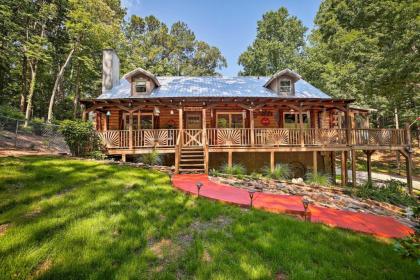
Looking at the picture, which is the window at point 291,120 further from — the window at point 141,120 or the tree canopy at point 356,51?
the window at point 141,120

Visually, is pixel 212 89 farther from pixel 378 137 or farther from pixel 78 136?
pixel 378 137

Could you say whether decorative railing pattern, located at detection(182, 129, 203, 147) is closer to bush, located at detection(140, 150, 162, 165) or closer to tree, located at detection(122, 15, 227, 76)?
bush, located at detection(140, 150, 162, 165)

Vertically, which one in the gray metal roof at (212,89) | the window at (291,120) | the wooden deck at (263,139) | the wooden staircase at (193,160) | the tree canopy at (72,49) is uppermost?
the tree canopy at (72,49)

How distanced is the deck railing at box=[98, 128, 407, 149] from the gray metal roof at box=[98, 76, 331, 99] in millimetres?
2534

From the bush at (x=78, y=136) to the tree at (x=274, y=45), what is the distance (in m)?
28.3

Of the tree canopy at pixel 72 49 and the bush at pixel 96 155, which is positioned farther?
the tree canopy at pixel 72 49

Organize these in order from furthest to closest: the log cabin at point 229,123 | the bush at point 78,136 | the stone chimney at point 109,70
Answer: the stone chimney at point 109,70 < the log cabin at point 229,123 < the bush at point 78,136

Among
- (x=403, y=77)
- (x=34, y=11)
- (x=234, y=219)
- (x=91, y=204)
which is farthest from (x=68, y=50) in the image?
(x=403, y=77)

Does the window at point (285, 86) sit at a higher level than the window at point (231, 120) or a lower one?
higher

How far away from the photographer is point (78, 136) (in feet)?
34.5

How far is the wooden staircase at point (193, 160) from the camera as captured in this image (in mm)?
10766

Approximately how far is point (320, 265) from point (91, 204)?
480 cm

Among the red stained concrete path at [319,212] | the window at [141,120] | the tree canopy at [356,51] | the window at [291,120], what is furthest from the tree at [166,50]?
the red stained concrete path at [319,212]

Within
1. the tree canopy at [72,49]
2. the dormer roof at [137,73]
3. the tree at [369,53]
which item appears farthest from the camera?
the tree canopy at [72,49]
